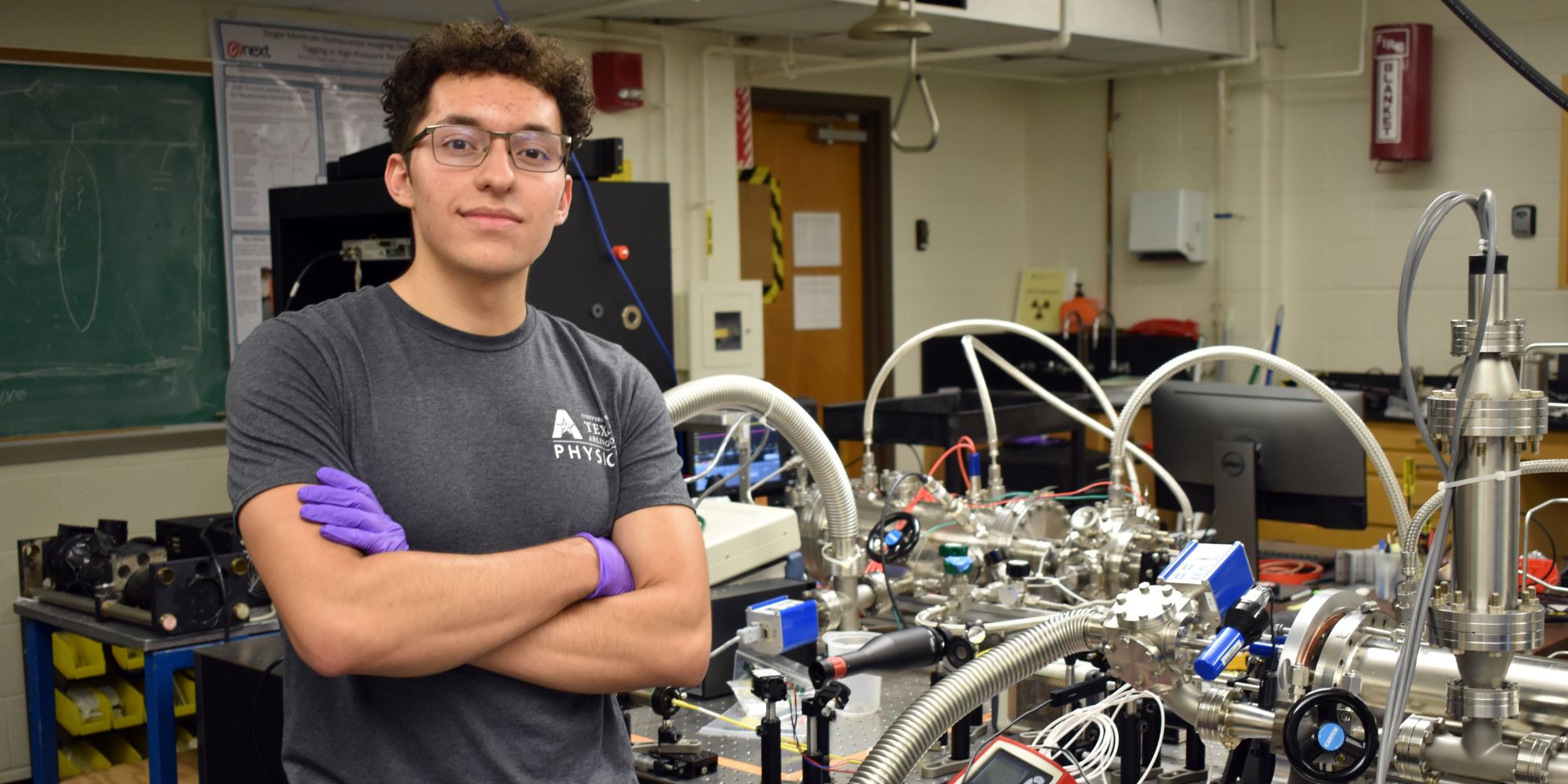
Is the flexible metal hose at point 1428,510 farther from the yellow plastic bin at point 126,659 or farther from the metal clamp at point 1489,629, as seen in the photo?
the yellow plastic bin at point 126,659

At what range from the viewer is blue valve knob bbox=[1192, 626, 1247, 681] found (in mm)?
1341

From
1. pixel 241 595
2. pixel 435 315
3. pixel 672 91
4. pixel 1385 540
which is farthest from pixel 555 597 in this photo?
pixel 672 91

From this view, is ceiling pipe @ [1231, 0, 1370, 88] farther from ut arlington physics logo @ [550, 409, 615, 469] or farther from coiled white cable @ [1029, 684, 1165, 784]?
ut arlington physics logo @ [550, 409, 615, 469]

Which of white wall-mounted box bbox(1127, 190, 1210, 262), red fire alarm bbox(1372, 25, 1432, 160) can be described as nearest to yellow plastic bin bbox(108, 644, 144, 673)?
white wall-mounted box bbox(1127, 190, 1210, 262)

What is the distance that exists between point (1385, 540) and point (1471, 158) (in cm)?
304

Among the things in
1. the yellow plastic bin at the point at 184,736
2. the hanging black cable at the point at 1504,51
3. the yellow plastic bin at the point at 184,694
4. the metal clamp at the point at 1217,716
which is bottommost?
the yellow plastic bin at the point at 184,736

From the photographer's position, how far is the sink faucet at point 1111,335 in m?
5.98

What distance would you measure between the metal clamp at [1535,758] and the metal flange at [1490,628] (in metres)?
0.08

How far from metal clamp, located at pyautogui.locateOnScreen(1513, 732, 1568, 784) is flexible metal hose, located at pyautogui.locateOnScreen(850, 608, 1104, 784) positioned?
1.28 ft

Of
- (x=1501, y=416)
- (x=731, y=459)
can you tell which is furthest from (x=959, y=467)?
(x=1501, y=416)

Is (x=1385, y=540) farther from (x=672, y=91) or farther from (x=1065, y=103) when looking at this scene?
(x=1065, y=103)

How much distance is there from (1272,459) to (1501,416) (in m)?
1.43

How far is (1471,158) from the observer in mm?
5117

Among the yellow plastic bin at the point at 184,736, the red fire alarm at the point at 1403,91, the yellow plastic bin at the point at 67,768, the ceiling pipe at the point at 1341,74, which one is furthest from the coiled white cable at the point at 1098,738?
the ceiling pipe at the point at 1341,74
